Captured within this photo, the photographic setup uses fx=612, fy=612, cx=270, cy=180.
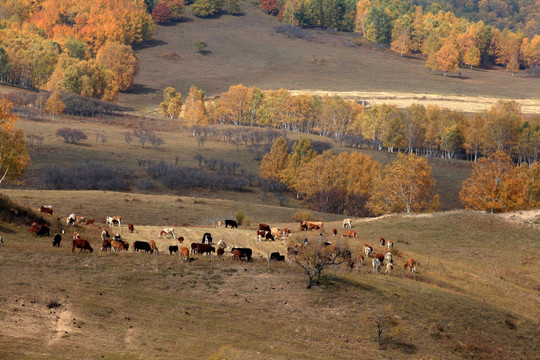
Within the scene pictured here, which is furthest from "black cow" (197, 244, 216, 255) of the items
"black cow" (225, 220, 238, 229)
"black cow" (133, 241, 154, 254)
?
"black cow" (225, 220, 238, 229)

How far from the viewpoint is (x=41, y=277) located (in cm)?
3491

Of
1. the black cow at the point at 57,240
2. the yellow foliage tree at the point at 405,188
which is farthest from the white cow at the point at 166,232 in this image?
the yellow foliage tree at the point at 405,188

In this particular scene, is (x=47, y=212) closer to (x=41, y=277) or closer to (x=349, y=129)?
(x=41, y=277)

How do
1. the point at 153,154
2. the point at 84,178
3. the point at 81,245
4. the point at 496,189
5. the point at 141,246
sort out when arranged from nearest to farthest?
the point at 81,245 < the point at 141,246 < the point at 496,189 < the point at 84,178 < the point at 153,154

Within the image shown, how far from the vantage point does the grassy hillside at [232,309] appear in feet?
96.7

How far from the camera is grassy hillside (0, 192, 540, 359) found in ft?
96.7

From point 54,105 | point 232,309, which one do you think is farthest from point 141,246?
point 54,105

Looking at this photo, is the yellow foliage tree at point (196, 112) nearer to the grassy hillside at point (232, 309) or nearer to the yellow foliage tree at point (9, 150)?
the yellow foliage tree at point (9, 150)

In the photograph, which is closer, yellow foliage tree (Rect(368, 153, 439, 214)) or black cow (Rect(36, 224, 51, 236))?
black cow (Rect(36, 224, 51, 236))

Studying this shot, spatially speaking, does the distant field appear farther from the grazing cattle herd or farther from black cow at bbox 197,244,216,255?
black cow at bbox 197,244,216,255

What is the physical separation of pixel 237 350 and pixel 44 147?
98.9m

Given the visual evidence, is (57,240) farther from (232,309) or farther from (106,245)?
(232,309)

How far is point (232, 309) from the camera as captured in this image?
113ft

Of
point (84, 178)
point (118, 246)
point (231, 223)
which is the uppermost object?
point (118, 246)
